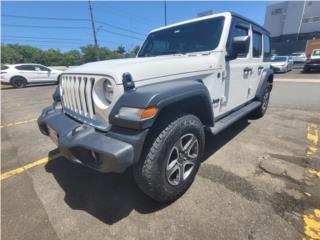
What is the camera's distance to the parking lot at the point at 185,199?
1.86m

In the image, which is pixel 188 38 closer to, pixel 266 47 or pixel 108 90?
pixel 108 90

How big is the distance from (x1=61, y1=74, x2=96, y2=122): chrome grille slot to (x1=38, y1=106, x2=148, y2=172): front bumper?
17 centimetres

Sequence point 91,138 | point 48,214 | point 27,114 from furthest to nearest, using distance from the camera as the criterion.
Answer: point 27,114
point 48,214
point 91,138

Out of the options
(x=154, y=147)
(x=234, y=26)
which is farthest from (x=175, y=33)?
(x=154, y=147)

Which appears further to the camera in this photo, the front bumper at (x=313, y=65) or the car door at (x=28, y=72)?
the front bumper at (x=313, y=65)

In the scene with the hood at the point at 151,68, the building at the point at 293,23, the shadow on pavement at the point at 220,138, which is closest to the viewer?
the hood at the point at 151,68

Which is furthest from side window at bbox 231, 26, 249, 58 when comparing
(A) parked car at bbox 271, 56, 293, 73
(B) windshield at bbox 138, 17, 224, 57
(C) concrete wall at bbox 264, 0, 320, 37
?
(C) concrete wall at bbox 264, 0, 320, 37

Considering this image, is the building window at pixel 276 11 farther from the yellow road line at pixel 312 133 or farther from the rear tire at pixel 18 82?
the yellow road line at pixel 312 133

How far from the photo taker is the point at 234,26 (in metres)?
3.03

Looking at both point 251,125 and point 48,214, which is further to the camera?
point 251,125

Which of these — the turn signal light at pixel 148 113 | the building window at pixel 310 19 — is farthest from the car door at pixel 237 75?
the building window at pixel 310 19

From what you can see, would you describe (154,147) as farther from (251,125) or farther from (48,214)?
(251,125)

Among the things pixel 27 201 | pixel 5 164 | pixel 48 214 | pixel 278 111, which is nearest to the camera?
pixel 48 214

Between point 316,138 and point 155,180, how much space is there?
362 cm
